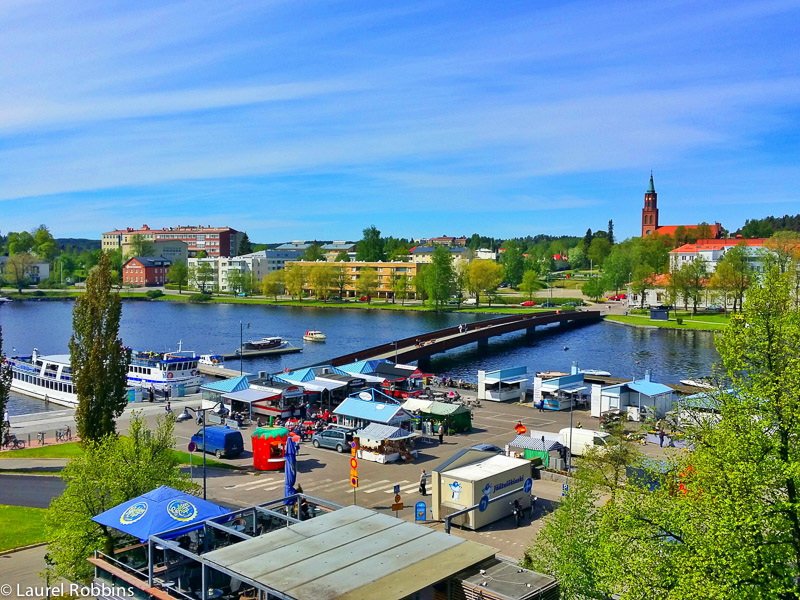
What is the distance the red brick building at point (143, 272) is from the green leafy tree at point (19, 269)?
74.0 feet

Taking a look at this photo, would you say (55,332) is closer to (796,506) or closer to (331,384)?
(331,384)

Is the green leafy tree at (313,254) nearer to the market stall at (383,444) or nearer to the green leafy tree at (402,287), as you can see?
the green leafy tree at (402,287)

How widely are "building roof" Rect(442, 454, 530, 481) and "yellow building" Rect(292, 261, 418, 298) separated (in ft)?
383

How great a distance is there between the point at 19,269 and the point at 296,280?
75.3m

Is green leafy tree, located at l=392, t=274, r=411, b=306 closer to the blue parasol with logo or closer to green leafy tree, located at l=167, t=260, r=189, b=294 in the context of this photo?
green leafy tree, located at l=167, t=260, r=189, b=294

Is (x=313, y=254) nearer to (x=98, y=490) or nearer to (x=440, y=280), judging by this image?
(x=440, y=280)

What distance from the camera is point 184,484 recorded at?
711 inches

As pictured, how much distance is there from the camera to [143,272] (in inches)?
7047

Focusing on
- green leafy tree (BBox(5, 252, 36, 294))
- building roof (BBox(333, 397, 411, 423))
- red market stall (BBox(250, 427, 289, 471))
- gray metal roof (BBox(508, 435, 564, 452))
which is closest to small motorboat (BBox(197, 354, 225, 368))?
building roof (BBox(333, 397, 411, 423))

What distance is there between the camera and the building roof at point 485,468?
76.3 ft

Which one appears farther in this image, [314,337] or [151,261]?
[151,261]

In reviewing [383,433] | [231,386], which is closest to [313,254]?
[231,386]

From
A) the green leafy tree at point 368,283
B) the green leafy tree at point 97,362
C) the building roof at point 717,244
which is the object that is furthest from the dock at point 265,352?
the building roof at point 717,244

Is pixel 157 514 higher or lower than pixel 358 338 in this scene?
higher
